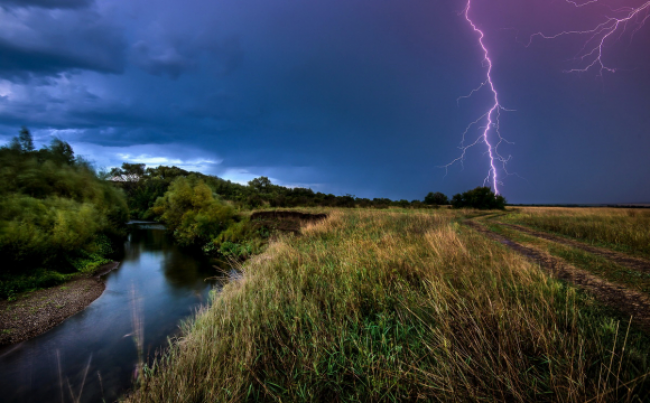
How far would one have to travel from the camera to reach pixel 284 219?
21203mm

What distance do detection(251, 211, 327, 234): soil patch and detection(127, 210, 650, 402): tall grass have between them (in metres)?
12.2

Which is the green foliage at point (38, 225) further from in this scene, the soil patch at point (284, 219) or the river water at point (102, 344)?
the soil patch at point (284, 219)

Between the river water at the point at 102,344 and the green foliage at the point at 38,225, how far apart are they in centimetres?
264

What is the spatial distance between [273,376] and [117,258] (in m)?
24.1

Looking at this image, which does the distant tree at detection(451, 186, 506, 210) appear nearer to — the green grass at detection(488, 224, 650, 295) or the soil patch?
the soil patch

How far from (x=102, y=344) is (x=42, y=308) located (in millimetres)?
4196

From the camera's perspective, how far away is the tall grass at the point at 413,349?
77.8 inches

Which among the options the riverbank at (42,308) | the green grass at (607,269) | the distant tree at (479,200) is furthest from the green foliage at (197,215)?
the distant tree at (479,200)

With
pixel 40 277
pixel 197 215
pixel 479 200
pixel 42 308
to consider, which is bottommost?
pixel 42 308

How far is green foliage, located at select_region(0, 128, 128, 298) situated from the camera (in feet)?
34.2

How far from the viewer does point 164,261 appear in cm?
1905

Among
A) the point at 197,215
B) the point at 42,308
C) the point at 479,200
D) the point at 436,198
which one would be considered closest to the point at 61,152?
the point at 197,215

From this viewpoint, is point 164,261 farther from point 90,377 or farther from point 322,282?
point 322,282

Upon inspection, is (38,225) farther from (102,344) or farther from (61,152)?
(61,152)
